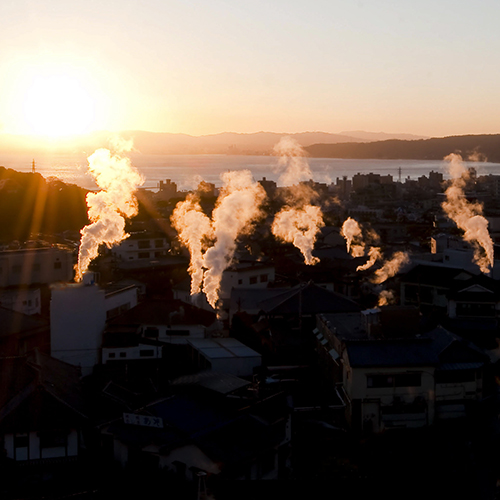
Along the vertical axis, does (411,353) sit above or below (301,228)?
above

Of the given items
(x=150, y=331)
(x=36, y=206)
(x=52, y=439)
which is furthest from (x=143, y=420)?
(x=36, y=206)

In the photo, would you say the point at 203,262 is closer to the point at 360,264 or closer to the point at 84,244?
the point at 84,244

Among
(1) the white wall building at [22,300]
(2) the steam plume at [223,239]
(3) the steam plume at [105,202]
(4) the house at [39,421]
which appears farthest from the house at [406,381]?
(1) the white wall building at [22,300]

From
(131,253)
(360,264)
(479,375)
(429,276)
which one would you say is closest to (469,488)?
(479,375)

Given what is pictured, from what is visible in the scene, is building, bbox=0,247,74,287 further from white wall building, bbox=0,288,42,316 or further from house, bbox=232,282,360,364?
house, bbox=232,282,360,364

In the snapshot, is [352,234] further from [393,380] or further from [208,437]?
[208,437]

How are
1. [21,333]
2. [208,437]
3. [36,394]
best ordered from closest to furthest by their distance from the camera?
[208,437], [36,394], [21,333]
